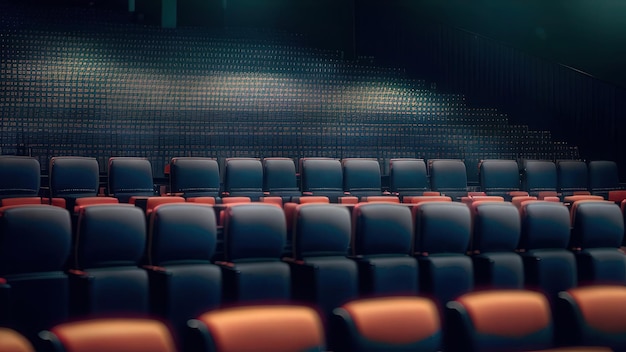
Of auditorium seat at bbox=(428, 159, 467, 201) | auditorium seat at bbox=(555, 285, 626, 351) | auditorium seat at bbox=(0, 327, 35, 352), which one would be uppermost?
auditorium seat at bbox=(428, 159, 467, 201)

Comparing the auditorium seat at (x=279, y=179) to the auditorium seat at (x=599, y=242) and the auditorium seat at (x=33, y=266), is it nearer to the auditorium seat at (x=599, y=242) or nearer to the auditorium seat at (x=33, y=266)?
the auditorium seat at (x=599, y=242)

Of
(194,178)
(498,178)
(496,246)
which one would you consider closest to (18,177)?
(194,178)

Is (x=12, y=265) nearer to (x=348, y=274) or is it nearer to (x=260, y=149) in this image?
(x=348, y=274)

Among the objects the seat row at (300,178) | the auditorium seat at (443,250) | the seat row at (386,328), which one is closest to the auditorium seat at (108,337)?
the seat row at (386,328)

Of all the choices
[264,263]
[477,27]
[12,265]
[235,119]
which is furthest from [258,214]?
[477,27]

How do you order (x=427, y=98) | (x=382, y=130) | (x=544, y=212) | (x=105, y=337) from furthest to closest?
(x=427, y=98), (x=382, y=130), (x=544, y=212), (x=105, y=337)

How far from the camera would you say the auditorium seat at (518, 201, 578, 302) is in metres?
2.17

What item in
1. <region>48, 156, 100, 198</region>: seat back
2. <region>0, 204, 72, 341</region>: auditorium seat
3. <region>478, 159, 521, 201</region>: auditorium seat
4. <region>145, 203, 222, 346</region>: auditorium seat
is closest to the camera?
<region>0, 204, 72, 341</region>: auditorium seat

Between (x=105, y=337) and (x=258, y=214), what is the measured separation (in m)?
0.91

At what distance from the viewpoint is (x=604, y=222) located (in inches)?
88.1

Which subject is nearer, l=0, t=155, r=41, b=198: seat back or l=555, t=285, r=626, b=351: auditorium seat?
l=555, t=285, r=626, b=351: auditorium seat

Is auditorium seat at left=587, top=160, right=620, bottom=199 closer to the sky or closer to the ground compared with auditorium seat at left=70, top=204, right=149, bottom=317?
closer to the sky

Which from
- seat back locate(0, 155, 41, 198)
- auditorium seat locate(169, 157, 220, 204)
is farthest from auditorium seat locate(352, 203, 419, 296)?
seat back locate(0, 155, 41, 198)

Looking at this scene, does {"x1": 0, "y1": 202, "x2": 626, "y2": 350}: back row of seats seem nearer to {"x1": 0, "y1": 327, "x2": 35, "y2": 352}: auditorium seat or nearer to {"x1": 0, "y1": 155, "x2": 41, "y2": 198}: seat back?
{"x1": 0, "y1": 327, "x2": 35, "y2": 352}: auditorium seat
